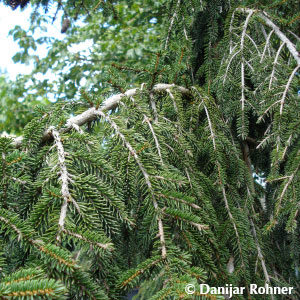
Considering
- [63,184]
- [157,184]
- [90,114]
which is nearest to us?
[63,184]

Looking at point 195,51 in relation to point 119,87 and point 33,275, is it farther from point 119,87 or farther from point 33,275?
point 33,275

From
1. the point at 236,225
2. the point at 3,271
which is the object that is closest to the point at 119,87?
the point at 236,225

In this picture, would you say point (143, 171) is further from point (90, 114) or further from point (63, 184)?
point (90, 114)

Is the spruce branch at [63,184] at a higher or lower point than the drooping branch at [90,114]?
lower

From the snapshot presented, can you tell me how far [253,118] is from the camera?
185 cm

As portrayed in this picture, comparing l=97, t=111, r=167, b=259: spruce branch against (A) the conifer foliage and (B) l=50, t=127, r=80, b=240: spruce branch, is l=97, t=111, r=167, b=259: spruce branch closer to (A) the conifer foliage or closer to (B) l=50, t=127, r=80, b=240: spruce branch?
(A) the conifer foliage

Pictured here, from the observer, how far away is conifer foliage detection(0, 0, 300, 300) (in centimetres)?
69

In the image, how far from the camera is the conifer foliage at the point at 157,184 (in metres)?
0.69

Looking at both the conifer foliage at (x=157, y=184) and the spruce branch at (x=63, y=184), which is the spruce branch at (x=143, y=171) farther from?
the spruce branch at (x=63, y=184)

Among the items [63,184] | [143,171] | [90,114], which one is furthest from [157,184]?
[90,114]

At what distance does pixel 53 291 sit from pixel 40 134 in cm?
56

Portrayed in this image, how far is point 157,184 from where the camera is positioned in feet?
2.96

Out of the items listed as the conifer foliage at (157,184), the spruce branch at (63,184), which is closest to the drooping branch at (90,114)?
the conifer foliage at (157,184)

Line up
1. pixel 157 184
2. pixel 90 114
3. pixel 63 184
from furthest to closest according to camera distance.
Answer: pixel 90 114 < pixel 157 184 < pixel 63 184
